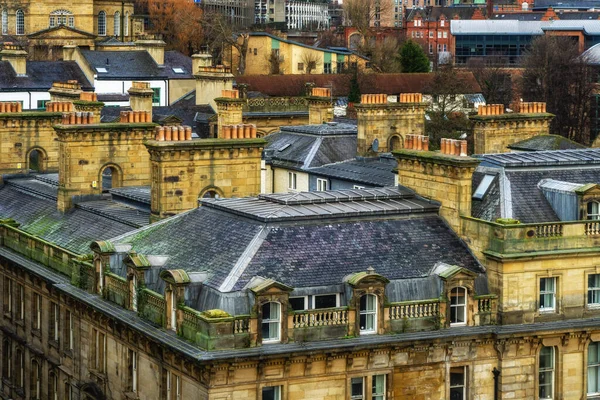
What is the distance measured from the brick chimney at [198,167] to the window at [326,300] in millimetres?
11866

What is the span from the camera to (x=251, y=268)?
46.6m

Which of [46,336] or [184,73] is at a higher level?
[184,73]

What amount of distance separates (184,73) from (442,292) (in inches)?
3154

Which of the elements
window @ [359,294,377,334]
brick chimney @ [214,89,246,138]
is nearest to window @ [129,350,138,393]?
window @ [359,294,377,334]

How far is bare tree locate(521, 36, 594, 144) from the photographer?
12638 centimetres

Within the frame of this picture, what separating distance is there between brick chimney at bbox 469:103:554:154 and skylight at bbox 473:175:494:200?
1909 centimetres

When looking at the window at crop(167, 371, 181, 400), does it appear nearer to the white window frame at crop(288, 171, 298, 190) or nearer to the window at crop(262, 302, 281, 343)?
the window at crop(262, 302, 281, 343)

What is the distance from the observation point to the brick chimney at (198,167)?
5731 centimetres

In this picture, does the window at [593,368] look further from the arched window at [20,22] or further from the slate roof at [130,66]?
the arched window at [20,22]

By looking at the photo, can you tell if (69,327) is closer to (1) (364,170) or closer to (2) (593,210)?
(1) (364,170)

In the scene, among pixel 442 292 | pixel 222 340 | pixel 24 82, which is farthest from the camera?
pixel 24 82

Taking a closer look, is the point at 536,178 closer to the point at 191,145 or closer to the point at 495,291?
the point at 495,291

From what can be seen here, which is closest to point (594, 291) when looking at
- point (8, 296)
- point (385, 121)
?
point (8, 296)

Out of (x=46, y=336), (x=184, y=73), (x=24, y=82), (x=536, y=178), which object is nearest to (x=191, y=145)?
(x=46, y=336)
